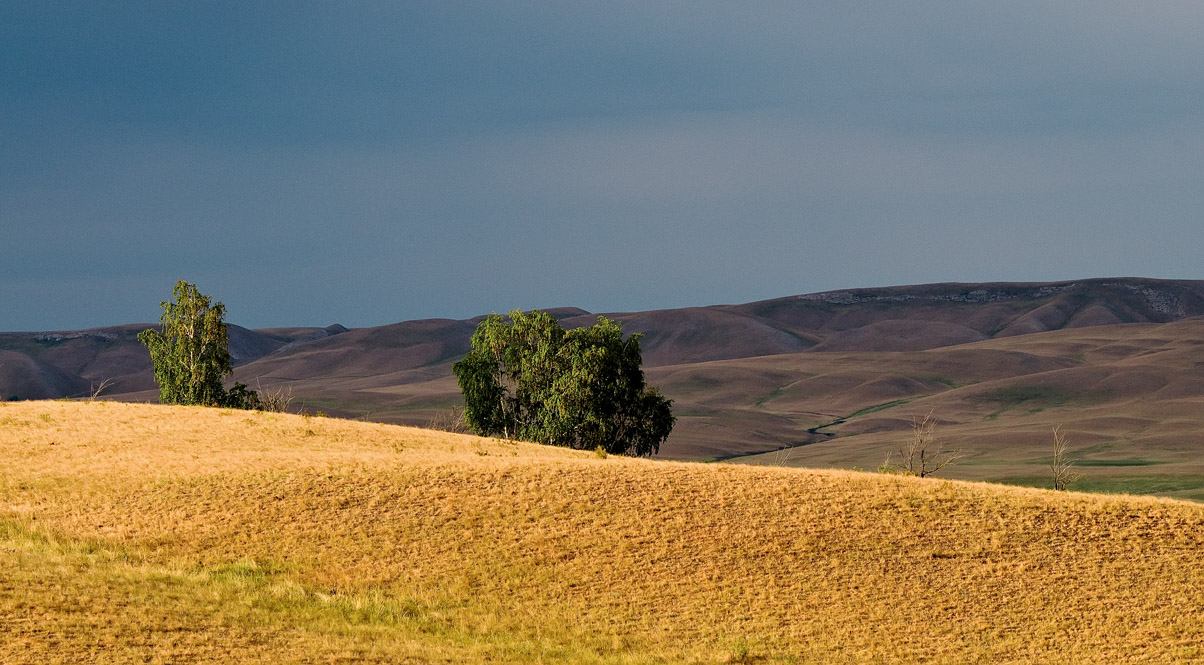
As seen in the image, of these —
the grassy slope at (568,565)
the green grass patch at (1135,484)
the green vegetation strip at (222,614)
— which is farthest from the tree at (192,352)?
the green grass patch at (1135,484)

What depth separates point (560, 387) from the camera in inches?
2773

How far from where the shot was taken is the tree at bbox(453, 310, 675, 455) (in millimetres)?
69688

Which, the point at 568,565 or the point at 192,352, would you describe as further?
the point at 192,352

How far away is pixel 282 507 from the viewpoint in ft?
105

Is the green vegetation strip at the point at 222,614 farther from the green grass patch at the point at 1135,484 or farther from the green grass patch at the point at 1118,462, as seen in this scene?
the green grass patch at the point at 1118,462

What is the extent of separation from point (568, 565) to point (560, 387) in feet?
141

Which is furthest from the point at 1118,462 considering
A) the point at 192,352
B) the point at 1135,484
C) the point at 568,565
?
the point at 568,565

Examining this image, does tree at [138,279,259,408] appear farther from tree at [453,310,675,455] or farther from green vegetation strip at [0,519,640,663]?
green vegetation strip at [0,519,640,663]

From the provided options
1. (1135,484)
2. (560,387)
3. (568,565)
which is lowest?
(1135,484)

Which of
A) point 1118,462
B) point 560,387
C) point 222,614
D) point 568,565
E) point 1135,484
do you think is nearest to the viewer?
point 222,614

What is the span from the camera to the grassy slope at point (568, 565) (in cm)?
2248

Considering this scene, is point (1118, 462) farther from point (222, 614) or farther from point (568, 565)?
point (222, 614)

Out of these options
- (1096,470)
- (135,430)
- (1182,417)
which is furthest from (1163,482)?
(135,430)

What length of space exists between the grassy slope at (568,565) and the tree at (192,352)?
106 ft
